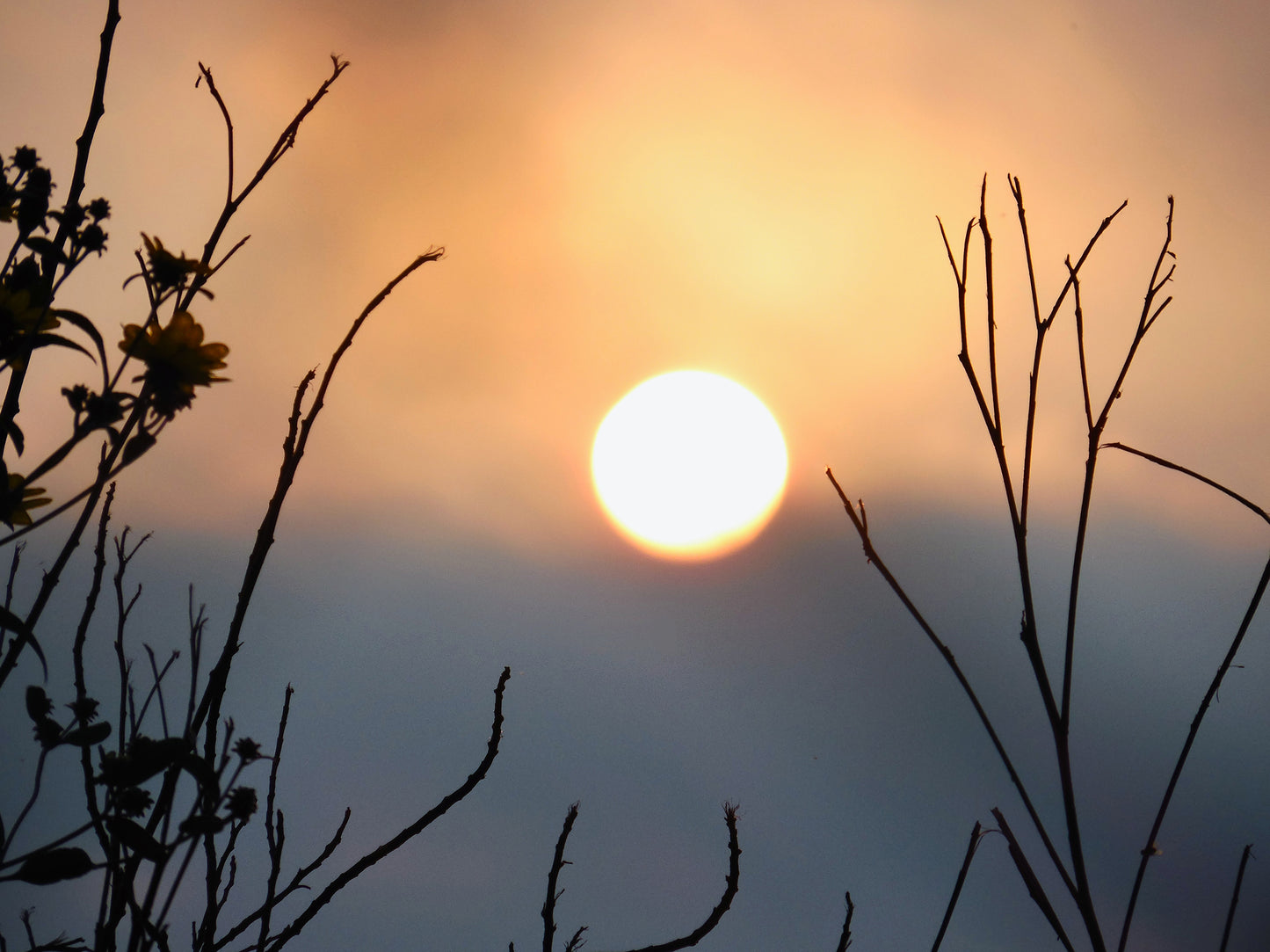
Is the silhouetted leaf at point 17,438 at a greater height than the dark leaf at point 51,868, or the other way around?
the silhouetted leaf at point 17,438

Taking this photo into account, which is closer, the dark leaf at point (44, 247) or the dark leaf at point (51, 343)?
the dark leaf at point (51, 343)

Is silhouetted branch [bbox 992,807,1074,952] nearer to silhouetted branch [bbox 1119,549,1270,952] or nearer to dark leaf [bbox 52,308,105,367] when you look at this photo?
silhouetted branch [bbox 1119,549,1270,952]

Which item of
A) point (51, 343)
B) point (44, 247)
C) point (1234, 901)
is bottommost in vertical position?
point (1234, 901)


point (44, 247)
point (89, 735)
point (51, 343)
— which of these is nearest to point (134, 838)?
point (89, 735)

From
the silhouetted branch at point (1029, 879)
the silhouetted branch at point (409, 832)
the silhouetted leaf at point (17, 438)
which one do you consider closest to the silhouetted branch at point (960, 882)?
the silhouetted branch at point (1029, 879)

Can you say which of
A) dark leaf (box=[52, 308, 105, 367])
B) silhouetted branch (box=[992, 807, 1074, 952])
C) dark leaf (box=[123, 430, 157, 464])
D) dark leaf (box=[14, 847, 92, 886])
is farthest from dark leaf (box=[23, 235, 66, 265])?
silhouetted branch (box=[992, 807, 1074, 952])

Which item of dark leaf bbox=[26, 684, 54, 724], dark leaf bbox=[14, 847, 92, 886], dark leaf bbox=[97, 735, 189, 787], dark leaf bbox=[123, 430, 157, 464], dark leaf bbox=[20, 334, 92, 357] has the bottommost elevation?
dark leaf bbox=[14, 847, 92, 886]

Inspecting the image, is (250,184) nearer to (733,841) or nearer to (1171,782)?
(733,841)

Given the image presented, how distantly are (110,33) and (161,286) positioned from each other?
0.41m

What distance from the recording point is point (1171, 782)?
93 centimetres

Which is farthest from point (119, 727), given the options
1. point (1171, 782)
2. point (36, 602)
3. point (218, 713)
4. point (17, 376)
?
point (1171, 782)

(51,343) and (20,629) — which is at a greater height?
(51,343)

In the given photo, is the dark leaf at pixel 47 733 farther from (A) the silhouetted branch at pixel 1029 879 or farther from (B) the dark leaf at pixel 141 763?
(A) the silhouetted branch at pixel 1029 879

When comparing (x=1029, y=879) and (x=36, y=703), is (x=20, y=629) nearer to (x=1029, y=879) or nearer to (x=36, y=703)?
(x=36, y=703)
